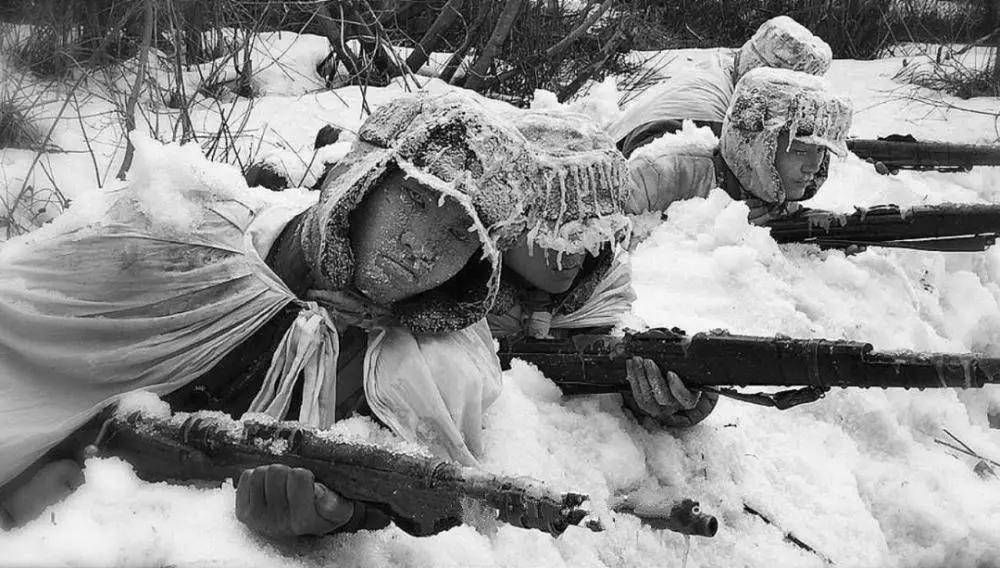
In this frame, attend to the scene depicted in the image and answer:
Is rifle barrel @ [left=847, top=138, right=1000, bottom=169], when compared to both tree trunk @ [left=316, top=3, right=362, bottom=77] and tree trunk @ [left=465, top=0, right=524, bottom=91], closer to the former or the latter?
tree trunk @ [left=465, top=0, right=524, bottom=91]

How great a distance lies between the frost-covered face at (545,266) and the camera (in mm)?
2383

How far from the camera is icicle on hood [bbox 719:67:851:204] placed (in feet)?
14.1

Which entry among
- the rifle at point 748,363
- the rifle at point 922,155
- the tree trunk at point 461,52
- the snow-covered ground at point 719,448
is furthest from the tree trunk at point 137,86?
the rifle at point 922,155

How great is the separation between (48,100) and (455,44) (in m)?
3.33

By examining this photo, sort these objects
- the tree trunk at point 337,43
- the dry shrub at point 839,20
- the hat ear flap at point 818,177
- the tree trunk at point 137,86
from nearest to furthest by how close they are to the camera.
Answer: the tree trunk at point 137,86, the hat ear flap at point 818,177, the tree trunk at point 337,43, the dry shrub at point 839,20

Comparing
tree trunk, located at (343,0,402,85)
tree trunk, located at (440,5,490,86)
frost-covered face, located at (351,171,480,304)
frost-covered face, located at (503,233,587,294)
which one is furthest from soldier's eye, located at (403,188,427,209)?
tree trunk, located at (440,5,490,86)

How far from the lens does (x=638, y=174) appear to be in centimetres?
438

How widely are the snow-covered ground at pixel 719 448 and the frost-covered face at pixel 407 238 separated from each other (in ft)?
1.01

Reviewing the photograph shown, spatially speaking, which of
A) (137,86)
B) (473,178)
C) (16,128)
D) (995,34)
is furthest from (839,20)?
(473,178)

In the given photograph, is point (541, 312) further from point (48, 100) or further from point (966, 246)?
point (966, 246)

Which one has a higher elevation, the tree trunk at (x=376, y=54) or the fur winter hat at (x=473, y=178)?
the fur winter hat at (x=473, y=178)

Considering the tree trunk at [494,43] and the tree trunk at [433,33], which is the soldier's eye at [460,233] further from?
the tree trunk at [433,33]

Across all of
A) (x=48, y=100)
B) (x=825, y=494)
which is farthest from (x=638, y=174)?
(x=48, y=100)

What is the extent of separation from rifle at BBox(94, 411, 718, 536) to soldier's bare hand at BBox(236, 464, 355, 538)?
38 mm
